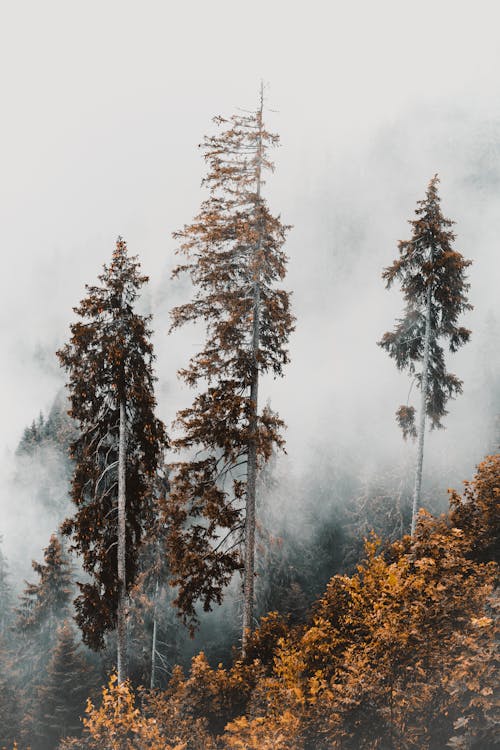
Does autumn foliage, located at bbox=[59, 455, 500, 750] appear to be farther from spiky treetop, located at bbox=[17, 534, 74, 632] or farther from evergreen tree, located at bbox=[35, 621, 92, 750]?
spiky treetop, located at bbox=[17, 534, 74, 632]

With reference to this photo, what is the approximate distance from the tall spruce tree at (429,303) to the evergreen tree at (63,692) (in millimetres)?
27170

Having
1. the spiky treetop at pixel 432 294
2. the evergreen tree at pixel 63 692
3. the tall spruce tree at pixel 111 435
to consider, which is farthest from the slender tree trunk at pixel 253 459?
the evergreen tree at pixel 63 692

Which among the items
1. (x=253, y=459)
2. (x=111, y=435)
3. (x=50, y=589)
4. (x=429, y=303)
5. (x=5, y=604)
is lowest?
(x=5, y=604)

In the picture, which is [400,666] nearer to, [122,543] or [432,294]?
[122,543]

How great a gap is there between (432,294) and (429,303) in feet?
0.97

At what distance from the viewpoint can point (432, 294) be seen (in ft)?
51.9

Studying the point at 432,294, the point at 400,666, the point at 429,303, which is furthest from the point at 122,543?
the point at 432,294

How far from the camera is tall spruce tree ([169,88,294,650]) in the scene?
38.2ft

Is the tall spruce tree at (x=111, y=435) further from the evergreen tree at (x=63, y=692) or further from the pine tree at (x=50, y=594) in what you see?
the evergreen tree at (x=63, y=692)

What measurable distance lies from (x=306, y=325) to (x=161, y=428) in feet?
241

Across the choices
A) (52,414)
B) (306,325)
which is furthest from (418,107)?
(52,414)

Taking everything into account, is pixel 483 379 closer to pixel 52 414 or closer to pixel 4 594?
pixel 4 594

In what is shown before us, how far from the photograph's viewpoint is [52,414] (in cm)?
7831

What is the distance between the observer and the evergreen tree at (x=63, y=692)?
32.0m
